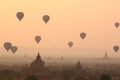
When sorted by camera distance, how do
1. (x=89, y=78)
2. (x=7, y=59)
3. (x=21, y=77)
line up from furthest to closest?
(x=7, y=59), (x=89, y=78), (x=21, y=77)

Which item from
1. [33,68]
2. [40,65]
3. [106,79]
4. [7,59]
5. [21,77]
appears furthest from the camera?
[7,59]

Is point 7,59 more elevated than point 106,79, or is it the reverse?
point 7,59

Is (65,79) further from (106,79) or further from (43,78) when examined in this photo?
(106,79)

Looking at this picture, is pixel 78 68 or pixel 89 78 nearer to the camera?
pixel 89 78

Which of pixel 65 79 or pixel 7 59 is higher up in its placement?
pixel 7 59

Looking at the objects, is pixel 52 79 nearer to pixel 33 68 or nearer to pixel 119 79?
pixel 119 79

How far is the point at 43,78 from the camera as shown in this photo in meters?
59.8

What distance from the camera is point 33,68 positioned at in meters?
77.5

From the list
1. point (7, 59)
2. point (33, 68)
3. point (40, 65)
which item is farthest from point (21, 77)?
point (7, 59)

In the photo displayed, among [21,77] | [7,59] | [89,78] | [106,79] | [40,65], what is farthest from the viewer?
[7,59]

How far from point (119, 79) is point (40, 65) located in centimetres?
2426

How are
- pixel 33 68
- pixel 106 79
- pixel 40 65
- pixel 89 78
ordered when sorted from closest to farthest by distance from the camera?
1. pixel 106 79
2. pixel 89 78
3. pixel 33 68
4. pixel 40 65

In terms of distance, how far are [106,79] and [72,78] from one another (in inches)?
633

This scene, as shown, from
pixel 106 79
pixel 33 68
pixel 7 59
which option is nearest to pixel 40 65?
pixel 33 68
